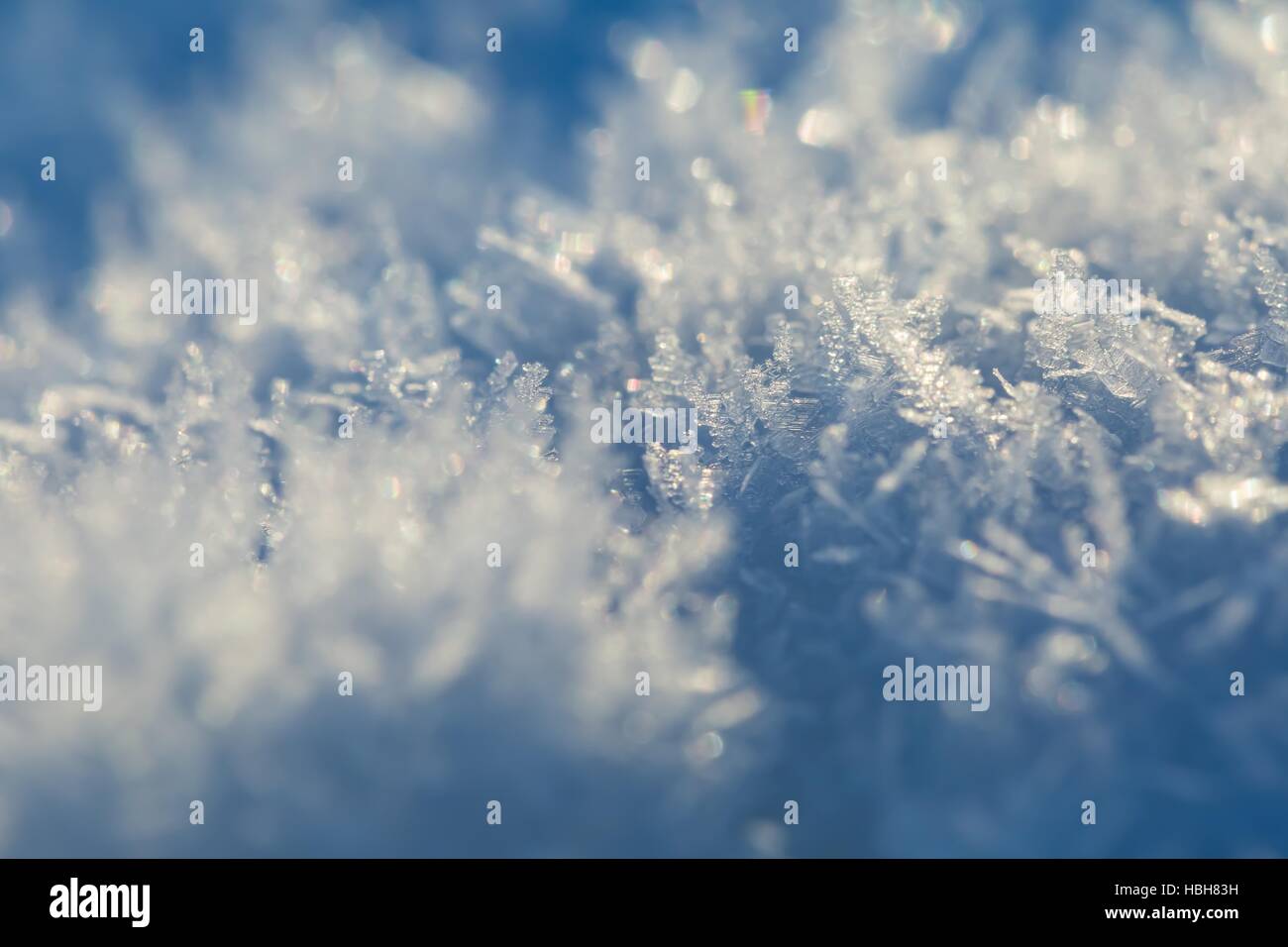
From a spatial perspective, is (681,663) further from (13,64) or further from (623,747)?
(13,64)

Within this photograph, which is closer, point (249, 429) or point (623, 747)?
point (623, 747)

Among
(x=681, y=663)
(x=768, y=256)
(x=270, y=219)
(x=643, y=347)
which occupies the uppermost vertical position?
(x=270, y=219)

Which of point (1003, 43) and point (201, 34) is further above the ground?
point (201, 34)

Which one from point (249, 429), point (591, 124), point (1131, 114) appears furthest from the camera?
point (591, 124)

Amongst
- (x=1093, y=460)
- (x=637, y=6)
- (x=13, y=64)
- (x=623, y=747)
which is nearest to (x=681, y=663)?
(x=623, y=747)

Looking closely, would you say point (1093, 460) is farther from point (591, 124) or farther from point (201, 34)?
point (201, 34)
